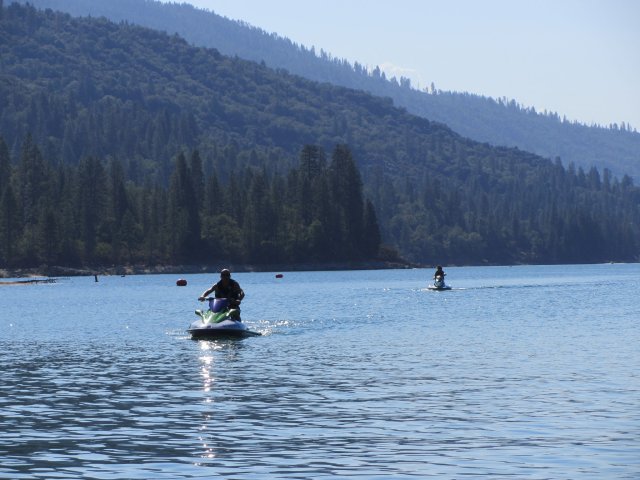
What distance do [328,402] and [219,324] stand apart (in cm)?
2556

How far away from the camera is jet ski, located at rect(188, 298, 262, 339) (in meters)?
58.8

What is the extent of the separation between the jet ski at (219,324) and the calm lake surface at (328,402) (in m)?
0.71

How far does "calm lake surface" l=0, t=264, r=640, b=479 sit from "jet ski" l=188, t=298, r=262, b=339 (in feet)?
2.34

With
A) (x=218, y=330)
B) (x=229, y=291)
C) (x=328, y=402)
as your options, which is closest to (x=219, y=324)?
(x=218, y=330)

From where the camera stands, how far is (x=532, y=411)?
31.4 meters

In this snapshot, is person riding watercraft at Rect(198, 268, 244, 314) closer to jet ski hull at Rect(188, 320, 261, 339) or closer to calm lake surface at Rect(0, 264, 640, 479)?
jet ski hull at Rect(188, 320, 261, 339)

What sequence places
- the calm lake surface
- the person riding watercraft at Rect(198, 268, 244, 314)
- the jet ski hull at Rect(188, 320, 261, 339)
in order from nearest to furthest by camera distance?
the calm lake surface → the jet ski hull at Rect(188, 320, 261, 339) → the person riding watercraft at Rect(198, 268, 244, 314)

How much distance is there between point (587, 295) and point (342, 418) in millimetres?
89936

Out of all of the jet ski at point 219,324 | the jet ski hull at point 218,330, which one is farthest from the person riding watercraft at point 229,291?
the jet ski hull at point 218,330

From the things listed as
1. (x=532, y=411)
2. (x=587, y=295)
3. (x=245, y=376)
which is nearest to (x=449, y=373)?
(x=245, y=376)

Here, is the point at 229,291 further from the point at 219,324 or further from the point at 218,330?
the point at 218,330

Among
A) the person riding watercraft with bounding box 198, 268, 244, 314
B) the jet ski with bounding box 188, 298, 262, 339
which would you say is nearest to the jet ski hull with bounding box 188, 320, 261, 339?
the jet ski with bounding box 188, 298, 262, 339

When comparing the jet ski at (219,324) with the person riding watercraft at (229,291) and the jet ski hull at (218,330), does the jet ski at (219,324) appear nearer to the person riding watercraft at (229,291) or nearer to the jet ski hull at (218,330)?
the jet ski hull at (218,330)

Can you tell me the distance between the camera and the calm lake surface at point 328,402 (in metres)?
24.3
